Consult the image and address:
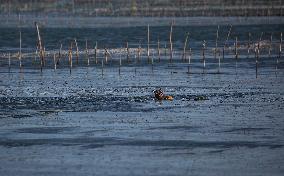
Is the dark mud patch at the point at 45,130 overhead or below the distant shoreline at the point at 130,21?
below

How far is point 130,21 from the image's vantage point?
105562 mm

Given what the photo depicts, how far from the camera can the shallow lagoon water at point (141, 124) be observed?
20125mm

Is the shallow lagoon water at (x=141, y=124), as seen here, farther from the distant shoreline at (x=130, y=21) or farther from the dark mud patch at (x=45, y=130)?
the distant shoreline at (x=130, y=21)

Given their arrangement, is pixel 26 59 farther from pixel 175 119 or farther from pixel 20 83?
pixel 175 119

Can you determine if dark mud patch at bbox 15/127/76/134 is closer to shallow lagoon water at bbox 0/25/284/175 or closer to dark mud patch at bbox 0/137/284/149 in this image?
shallow lagoon water at bbox 0/25/284/175

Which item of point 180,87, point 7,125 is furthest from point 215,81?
point 7,125

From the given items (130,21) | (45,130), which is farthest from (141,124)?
(130,21)

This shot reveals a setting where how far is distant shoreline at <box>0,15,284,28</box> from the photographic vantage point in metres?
97.1

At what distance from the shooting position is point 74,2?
134500mm

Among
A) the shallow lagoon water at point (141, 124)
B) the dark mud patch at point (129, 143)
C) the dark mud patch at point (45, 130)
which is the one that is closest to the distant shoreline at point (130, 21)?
the shallow lagoon water at point (141, 124)

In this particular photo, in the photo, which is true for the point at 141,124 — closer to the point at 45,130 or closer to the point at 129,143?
the point at 45,130

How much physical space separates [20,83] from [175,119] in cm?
1341

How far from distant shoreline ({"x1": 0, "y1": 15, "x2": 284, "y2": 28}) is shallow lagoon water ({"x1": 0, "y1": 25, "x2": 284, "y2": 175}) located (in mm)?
53986

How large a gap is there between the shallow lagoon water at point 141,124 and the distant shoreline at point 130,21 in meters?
54.0
